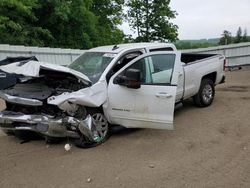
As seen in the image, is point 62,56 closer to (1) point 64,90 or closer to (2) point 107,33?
(1) point 64,90

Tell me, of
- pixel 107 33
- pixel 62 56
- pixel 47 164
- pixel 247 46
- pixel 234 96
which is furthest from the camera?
pixel 107 33

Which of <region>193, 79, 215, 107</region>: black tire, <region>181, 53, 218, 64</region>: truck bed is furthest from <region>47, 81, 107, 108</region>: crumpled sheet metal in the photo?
<region>181, 53, 218, 64</region>: truck bed

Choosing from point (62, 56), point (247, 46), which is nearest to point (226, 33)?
point (247, 46)

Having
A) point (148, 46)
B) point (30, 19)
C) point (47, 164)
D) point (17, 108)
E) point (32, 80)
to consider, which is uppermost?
point (30, 19)

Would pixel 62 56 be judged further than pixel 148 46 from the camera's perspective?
Yes

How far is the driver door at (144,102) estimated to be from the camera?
6.36m

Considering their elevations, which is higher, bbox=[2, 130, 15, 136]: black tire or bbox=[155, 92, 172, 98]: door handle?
bbox=[155, 92, 172, 98]: door handle

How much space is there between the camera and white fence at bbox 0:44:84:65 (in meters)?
12.2

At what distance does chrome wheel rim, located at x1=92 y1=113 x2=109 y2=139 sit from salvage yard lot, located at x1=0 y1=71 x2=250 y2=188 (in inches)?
9.3

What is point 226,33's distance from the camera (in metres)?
64.8

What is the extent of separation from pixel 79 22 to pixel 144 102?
19.6 m

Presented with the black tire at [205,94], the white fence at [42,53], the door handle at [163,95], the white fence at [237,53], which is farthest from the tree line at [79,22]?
the door handle at [163,95]

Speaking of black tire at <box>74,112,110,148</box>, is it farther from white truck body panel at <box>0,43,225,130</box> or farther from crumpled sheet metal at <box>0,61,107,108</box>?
crumpled sheet metal at <box>0,61,107,108</box>

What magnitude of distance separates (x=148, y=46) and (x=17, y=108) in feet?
10.2
